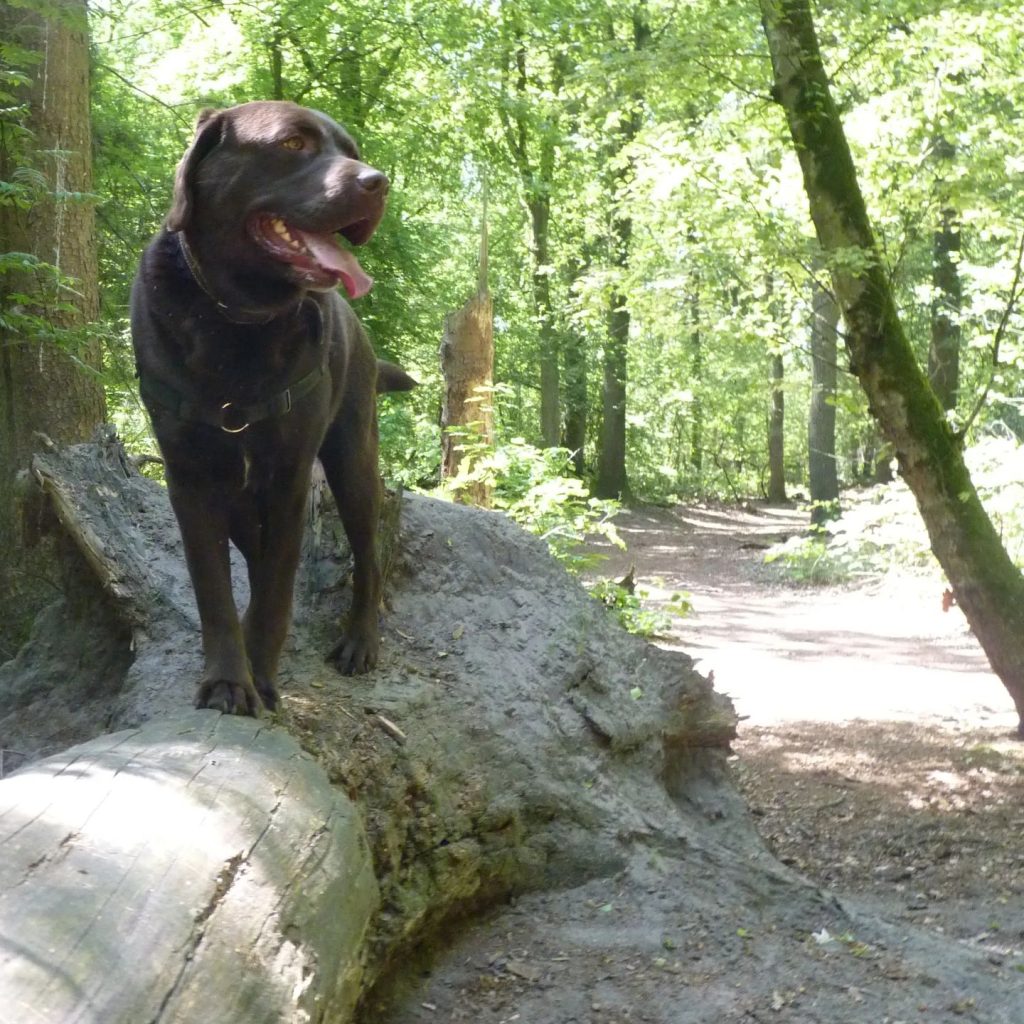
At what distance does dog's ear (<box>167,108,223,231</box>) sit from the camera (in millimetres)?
3289

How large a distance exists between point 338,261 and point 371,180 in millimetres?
248

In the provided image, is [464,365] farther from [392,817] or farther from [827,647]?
[392,817]

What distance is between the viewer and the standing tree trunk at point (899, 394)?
7070 millimetres

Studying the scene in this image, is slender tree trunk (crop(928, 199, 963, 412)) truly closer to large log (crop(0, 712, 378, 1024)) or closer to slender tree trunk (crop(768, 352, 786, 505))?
slender tree trunk (crop(768, 352, 786, 505))

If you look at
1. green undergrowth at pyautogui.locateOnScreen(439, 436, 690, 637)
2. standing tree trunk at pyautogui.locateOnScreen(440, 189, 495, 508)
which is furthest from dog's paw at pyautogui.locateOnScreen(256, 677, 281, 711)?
standing tree trunk at pyautogui.locateOnScreen(440, 189, 495, 508)

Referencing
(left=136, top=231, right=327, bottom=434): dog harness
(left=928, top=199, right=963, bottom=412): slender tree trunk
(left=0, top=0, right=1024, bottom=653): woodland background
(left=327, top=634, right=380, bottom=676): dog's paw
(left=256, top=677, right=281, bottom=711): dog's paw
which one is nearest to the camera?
(left=136, top=231, right=327, bottom=434): dog harness

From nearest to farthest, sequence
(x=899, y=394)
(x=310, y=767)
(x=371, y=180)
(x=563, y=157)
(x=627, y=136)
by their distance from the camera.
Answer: (x=310, y=767) → (x=371, y=180) → (x=899, y=394) → (x=627, y=136) → (x=563, y=157)

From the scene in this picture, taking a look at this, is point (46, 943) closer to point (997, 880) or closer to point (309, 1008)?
point (309, 1008)

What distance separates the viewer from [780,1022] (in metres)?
3.28

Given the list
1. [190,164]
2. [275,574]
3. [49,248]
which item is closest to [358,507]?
[275,574]

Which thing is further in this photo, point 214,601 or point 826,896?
point 826,896

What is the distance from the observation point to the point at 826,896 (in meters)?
4.25

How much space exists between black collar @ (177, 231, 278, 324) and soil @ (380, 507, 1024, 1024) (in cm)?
211

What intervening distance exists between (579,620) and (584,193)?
48.7 feet
